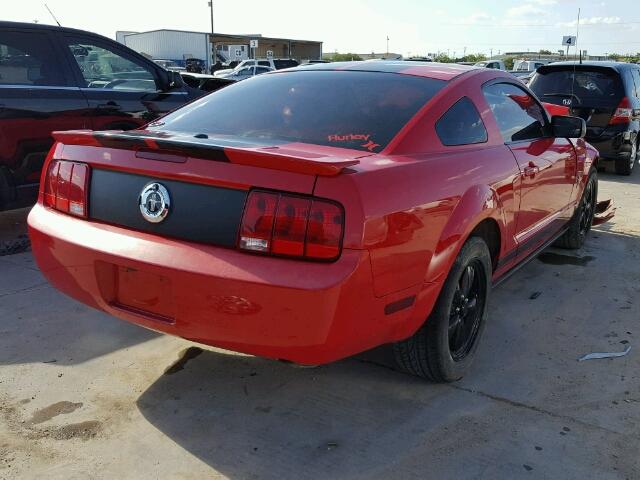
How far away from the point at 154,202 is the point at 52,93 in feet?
11.0

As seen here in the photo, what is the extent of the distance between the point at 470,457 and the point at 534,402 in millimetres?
584

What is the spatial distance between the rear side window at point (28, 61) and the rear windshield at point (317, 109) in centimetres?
236

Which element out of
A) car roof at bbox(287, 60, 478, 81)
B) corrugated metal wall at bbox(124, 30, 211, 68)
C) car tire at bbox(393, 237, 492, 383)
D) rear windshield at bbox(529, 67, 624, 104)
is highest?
corrugated metal wall at bbox(124, 30, 211, 68)

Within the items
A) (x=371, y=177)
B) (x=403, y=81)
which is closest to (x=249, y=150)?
(x=371, y=177)

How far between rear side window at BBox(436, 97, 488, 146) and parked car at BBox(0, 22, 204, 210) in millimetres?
3547

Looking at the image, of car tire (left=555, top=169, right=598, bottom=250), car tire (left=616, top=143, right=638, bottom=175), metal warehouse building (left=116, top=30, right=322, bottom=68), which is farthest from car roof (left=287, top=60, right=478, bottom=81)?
metal warehouse building (left=116, top=30, right=322, bottom=68)

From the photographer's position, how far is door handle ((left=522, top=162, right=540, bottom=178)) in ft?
11.5

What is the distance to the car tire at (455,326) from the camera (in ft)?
9.09

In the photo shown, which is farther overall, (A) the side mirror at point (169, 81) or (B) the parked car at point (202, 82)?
(B) the parked car at point (202, 82)

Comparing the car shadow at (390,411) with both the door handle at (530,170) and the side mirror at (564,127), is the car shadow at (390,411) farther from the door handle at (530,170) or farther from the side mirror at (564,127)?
the side mirror at (564,127)

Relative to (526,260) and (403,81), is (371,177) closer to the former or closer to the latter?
(403,81)

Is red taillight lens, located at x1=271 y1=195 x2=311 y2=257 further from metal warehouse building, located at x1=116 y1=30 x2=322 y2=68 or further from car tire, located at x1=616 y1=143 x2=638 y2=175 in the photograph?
metal warehouse building, located at x1=116 y1=30 x2=322 y2=68

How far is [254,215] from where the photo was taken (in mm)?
2195

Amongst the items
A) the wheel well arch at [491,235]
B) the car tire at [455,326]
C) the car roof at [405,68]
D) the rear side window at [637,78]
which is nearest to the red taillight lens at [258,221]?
the car tire at [455,326]
